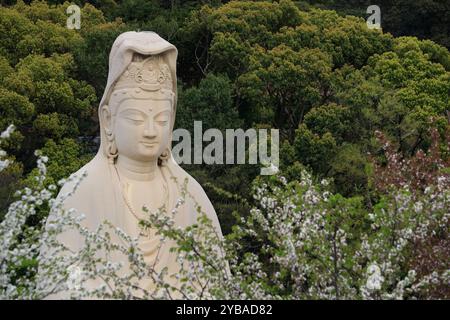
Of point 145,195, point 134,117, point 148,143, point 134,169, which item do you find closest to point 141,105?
point 134,117

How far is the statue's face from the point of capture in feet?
58.6

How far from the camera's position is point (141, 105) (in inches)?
705

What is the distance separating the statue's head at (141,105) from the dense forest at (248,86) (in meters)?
13.9

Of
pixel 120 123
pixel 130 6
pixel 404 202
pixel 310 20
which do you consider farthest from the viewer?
pixel 130 6

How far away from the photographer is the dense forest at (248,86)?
120 ft

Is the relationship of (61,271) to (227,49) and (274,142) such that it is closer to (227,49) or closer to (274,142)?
(274,142)

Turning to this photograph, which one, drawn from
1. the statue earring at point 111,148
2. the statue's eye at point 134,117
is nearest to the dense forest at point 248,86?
the statue earring at point 111,148

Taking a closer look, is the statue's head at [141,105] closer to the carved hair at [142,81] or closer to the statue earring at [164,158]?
the carved hair at [142,81]

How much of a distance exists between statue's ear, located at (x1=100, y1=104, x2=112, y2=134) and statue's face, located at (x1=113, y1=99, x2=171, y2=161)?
0.58 ft

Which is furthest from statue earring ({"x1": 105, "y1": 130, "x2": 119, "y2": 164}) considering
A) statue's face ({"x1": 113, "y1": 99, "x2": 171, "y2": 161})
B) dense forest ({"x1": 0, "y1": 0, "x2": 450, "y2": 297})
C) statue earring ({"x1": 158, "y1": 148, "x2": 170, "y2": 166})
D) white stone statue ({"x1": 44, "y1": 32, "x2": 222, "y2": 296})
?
dense forest ({"x1": 0, "y1": 0, "x2": 450, "y2": 297})

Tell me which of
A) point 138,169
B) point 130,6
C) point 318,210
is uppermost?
point 318,210

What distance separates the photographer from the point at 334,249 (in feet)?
46.4

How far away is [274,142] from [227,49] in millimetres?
6028

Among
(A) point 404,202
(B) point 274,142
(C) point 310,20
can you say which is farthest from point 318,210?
(C) point 310,20
